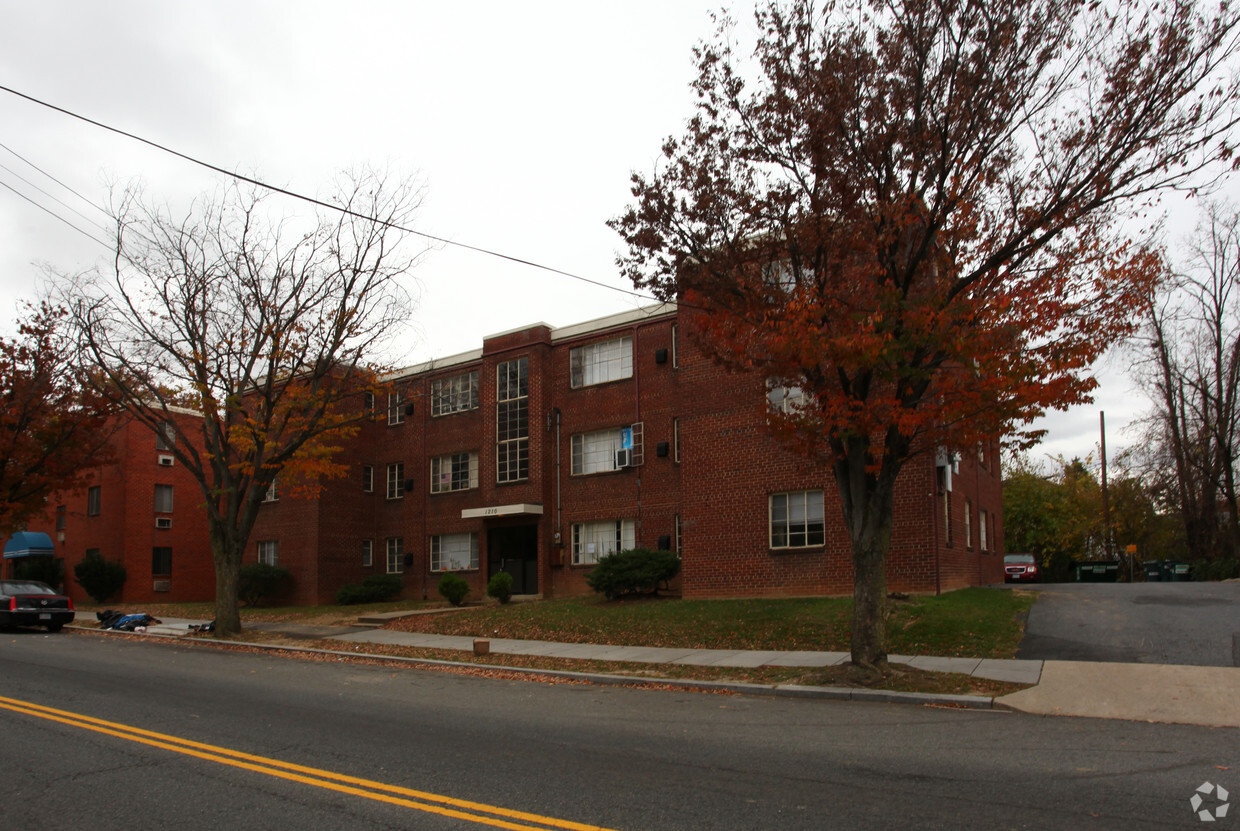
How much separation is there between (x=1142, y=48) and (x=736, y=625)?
456 inches

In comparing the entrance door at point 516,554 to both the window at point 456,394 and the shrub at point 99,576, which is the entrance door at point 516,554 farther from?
the shrub at point 99,576

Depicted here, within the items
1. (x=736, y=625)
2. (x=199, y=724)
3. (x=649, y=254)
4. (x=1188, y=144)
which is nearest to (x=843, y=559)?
(x=736, y=625)

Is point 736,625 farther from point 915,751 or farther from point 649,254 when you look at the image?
point 915,751

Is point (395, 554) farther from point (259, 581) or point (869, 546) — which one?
point (869, 546)

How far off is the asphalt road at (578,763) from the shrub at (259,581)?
70.8 ft

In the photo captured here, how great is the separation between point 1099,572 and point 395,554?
3643 centimetres

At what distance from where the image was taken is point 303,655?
17.4 m

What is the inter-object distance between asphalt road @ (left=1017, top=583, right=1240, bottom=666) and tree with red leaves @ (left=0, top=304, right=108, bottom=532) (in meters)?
28.0

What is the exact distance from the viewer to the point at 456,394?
108 ft

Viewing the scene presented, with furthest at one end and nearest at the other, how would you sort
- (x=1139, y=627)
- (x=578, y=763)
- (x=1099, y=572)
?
1. (x=1099, y=572)
2. (x=1139, y=627)
3. (x=578, y=763)

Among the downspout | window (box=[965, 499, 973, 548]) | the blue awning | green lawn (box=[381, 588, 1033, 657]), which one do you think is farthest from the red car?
the blue awning

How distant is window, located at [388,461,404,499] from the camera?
3425 centimetres

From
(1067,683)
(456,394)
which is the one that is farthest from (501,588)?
(1067,683)

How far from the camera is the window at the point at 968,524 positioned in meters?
23.5
